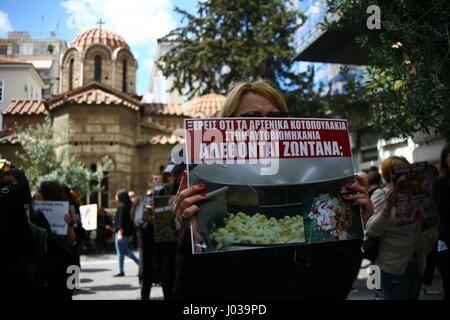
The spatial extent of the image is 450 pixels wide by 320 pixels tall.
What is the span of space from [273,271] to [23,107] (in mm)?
1954

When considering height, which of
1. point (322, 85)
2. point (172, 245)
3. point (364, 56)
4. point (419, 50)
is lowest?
point (172, 245)

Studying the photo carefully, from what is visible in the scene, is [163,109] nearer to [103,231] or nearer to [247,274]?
[103,231]

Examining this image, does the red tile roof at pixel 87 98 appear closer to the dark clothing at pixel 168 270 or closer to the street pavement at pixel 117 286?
the dark clothing at pixel 168 270

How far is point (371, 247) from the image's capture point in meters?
4.20

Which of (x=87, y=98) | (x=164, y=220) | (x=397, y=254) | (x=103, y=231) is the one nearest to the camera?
(x=397, y=254)

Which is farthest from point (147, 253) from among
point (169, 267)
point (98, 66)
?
point (98, 66)

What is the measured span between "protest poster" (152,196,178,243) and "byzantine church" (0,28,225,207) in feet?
4.41

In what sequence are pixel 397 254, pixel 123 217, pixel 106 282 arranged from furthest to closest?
1. pixel 106 282
2. pixel 123 217
3. pixel 397 254

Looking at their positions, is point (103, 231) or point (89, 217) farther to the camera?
point (103, 231)

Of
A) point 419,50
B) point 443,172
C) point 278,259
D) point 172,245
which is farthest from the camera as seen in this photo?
point 172,245
